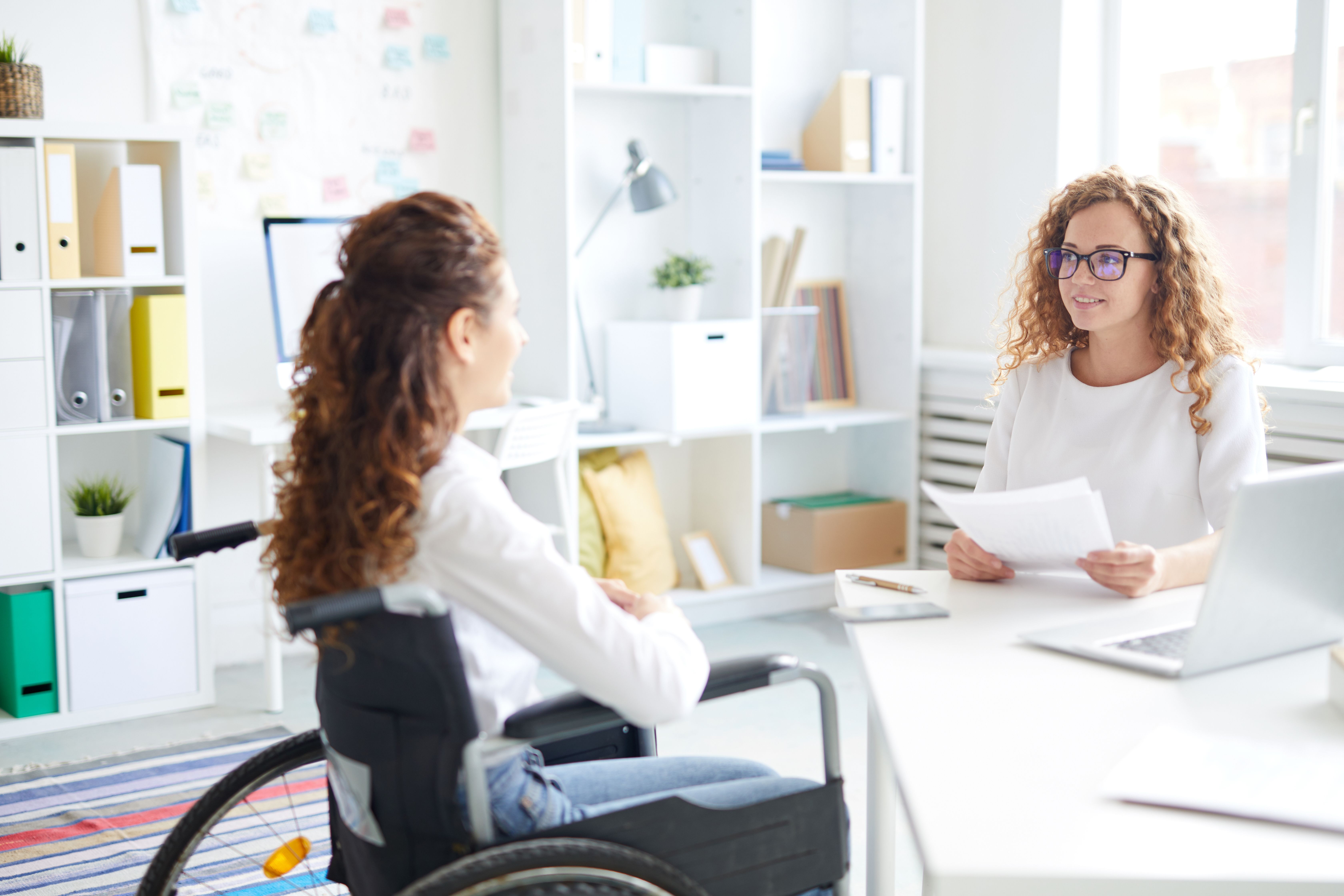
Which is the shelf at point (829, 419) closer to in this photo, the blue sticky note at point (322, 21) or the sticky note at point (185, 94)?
the blue sticky note at point (322, 21)

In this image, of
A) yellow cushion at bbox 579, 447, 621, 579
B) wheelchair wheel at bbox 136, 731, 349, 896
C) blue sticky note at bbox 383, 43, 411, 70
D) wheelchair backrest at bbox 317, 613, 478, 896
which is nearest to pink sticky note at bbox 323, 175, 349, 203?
blue sticky note at bbox 383, 43, 411, 70

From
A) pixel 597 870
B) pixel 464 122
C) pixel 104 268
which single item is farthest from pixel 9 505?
pixel 597 870

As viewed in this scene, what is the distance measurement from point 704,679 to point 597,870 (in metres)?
0.23

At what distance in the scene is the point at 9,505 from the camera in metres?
2.76

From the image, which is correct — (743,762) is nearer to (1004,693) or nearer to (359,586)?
(1004,693)

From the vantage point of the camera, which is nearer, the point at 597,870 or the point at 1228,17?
the point at 597,870

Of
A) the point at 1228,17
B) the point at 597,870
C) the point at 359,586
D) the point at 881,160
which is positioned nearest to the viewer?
the point at 597,870

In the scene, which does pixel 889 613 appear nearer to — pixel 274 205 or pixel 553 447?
pixel 553 447

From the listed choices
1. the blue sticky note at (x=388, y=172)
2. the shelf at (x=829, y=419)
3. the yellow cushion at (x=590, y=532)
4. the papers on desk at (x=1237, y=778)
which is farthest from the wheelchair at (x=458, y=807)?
the shelf at (x=829, y=419)

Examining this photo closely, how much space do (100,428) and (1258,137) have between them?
124 inches

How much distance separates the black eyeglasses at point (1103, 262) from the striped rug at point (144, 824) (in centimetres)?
150

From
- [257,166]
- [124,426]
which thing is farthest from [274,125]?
[124,426]

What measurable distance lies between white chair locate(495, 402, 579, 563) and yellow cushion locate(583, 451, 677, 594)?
7.1 inches

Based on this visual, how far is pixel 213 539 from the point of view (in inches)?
54.2
